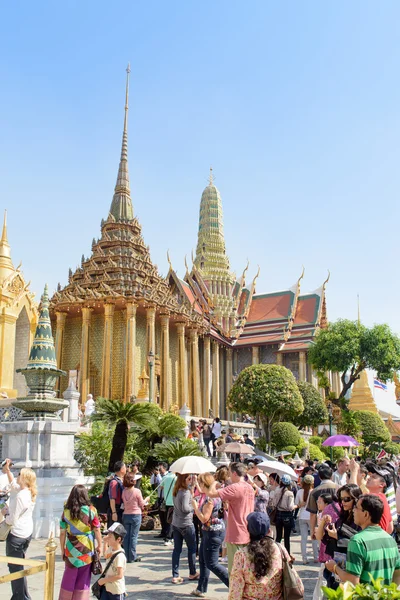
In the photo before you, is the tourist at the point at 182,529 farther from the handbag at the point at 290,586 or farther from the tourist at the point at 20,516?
the handbag at the point at 290,586

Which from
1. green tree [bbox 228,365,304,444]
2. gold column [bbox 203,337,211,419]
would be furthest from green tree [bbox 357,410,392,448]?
gold column [bbox 203,337,211,419]

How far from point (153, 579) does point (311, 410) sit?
1040 inches

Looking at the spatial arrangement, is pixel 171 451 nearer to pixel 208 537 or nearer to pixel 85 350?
pixel 208 537

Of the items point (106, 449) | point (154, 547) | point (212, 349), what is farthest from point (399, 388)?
point (154, 547)

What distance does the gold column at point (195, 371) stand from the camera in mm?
37062

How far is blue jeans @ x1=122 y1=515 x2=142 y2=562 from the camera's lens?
8594mm

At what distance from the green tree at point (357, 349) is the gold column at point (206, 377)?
7.23 m

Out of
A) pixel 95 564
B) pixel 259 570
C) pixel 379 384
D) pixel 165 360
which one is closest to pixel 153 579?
pixel 95 564

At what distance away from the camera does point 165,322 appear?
35125 mm

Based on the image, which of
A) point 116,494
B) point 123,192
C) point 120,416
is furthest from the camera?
point 123,192

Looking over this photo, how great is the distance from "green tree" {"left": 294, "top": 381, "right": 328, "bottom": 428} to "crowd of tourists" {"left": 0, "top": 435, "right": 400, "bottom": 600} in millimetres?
22873

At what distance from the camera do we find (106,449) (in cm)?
1461

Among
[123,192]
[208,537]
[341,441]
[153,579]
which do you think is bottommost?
[153,579]

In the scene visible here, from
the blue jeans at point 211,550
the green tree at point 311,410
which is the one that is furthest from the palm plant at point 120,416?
the green tree at point 311,410
